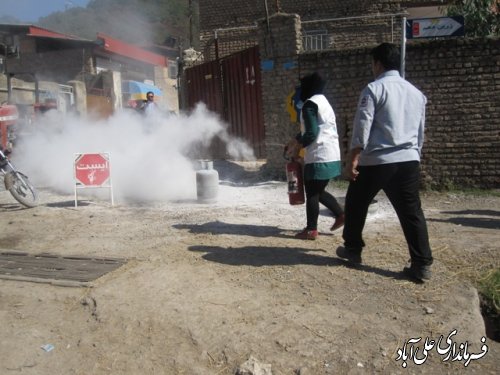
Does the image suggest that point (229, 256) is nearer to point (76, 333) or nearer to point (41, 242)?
point (76, 333)

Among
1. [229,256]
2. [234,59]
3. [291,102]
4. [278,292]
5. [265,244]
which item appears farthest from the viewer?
[234,59]

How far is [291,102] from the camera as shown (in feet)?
A: 29.8

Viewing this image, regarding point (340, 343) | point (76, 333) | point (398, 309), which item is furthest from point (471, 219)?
point (76, 333)

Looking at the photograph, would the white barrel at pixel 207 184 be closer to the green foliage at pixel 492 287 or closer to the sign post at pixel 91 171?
the sign post at pixel 91 171

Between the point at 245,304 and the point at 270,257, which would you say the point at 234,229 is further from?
the point at 245,304

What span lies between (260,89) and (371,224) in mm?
5035

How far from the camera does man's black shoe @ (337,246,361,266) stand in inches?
174

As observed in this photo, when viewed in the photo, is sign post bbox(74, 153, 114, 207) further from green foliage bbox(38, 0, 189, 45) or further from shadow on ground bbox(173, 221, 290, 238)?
green foliage bbox(38, 0, 189, 45)

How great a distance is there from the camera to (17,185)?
7781 mm

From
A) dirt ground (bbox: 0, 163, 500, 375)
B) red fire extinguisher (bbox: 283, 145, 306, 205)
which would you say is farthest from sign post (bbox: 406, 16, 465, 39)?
red fire extinguisher (bbox: 283, 145, 306, 205)

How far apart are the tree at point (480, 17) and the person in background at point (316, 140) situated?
6094 millimetres

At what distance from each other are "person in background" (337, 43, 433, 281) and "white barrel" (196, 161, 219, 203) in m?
3.74

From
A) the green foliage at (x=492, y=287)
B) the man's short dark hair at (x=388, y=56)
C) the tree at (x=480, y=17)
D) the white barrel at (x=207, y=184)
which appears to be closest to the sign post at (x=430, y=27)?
the man's short dark hair at (x=388, y=56)

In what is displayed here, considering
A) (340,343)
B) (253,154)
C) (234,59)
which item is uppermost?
(234,59)
